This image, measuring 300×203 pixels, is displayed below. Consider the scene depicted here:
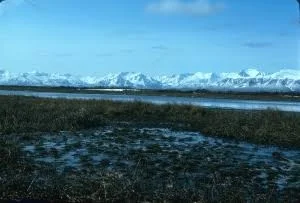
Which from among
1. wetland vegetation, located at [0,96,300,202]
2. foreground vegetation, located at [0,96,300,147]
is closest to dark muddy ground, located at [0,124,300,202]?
wetland vegetation, located at [0,96,300,202]

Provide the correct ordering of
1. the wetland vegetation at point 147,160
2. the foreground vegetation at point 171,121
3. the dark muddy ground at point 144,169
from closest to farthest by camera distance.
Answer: the dark muddy ground at point 144,169
the wetland vegetation at point 147,160
the foreground vegetation at point 171,121

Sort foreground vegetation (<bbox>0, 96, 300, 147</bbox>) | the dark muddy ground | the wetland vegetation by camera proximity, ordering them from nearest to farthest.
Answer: the dark muddy ground, the wetland vegetation, foreground vegetation (<bbox>0, 96, 300, 147</bbox>)

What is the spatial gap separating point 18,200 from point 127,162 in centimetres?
641

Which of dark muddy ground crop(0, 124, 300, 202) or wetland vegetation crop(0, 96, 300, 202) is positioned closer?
dark muddy ground crop(0, 124, 300, 202)

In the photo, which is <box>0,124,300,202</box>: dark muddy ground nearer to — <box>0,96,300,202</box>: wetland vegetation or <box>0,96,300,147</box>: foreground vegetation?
<box>0,96,300,202</box>: wetland vegetation

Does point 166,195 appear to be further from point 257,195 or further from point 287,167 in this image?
point 287,167

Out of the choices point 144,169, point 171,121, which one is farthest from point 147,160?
point 171,121

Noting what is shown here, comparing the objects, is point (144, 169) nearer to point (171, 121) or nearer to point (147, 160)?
point (147, 160)

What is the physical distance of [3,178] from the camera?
48.3 ft

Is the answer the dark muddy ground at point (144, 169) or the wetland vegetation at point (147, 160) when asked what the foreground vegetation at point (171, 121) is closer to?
the wetland vegetation at point (147, 160)

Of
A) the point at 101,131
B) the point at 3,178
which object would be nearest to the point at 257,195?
the point at 3,178

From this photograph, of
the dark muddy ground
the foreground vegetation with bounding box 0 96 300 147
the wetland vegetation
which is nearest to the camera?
the dark muddy ground

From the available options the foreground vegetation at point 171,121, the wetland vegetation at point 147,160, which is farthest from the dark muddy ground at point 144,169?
the foreground vegetation at point 171,121

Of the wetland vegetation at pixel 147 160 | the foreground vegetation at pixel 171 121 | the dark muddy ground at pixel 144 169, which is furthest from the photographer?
the foreground vegetation at pixel 171 121
